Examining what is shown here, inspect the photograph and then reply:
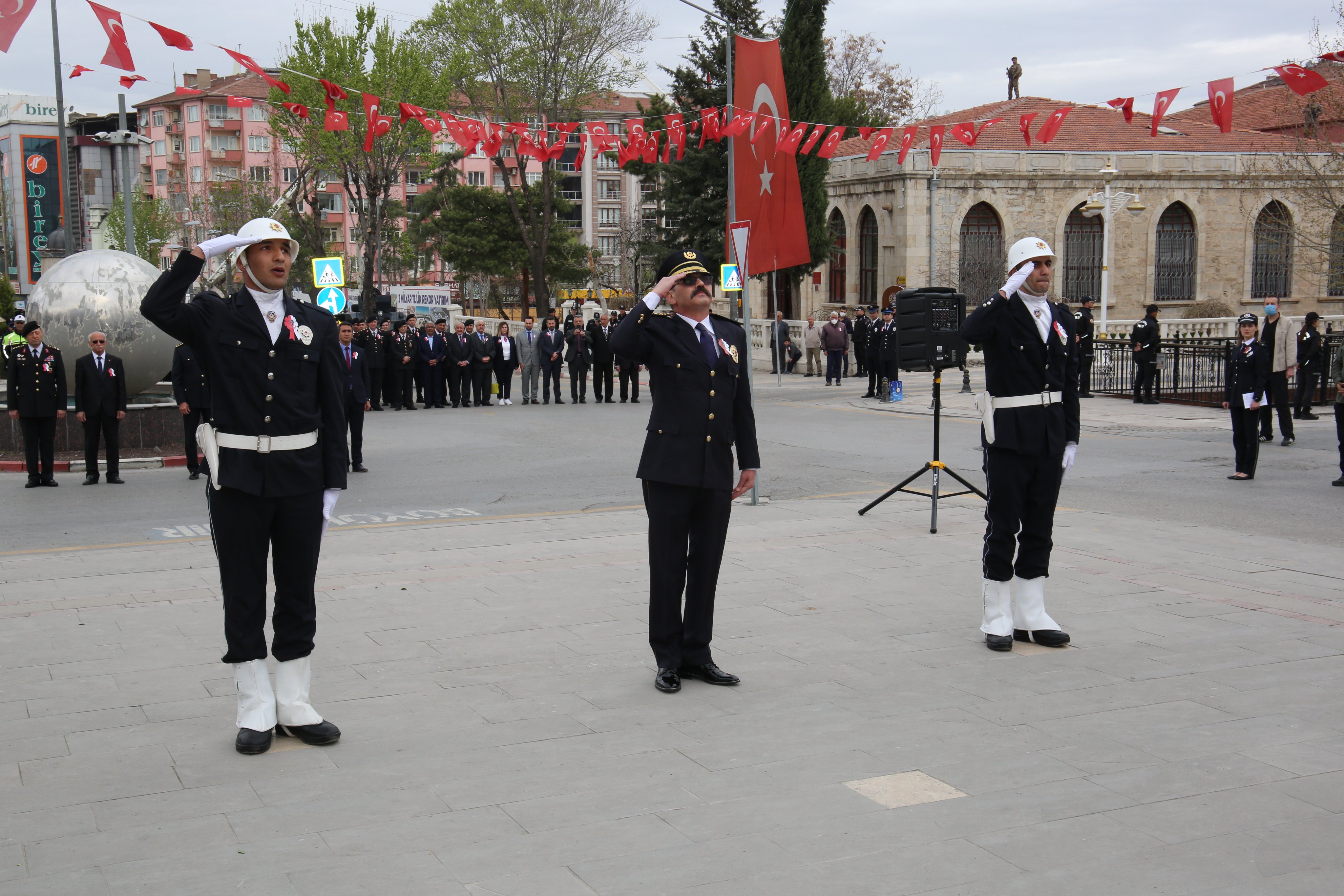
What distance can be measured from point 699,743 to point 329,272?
58.1 ft

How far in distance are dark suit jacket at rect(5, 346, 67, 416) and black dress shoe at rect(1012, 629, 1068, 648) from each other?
12.4 m

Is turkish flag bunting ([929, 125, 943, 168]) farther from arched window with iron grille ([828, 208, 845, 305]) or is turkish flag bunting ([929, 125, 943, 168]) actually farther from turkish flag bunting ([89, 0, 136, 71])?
arched window with iron grille ([828, 208, 845, 305])

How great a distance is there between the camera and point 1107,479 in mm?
13945

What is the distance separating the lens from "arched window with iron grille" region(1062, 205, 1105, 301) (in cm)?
4550

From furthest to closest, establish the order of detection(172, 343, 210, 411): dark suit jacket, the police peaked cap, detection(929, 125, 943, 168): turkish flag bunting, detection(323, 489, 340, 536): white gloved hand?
detection(929, 125, 943, 168): turkish flag bunting, detection(172, 343, 210, 411): dark suit jacket, the police peaked cap, detection(323, 489, 340, 536): white gloved hand

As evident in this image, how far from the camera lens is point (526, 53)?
45.8m

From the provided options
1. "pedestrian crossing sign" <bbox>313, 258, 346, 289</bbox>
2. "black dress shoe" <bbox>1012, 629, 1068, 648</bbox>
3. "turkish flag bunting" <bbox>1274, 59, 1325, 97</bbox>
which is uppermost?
"turkish flag bunting" <bbox>1274, 59, 1325, 97</bbox>

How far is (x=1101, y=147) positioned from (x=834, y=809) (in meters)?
46.1

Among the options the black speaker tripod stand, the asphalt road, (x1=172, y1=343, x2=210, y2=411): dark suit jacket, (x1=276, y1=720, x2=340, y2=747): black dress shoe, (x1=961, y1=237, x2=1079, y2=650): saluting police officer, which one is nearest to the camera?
(x1=276, y1=720, x2=340, y2=747): black dress shoe

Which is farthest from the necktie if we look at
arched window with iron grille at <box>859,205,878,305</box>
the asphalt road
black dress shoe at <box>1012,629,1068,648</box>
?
arched window with iron grille at <box>859,205,878,305</box>

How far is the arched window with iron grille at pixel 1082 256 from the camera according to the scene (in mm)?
45500

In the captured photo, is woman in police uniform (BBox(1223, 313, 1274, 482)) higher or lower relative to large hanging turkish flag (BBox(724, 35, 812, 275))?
lower

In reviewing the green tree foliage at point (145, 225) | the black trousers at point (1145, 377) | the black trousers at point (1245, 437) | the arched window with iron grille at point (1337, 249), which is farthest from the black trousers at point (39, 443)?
the green tree foliage at point (145, 225)

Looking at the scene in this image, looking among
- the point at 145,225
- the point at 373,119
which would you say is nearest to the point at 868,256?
the point at 373,119
